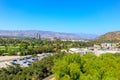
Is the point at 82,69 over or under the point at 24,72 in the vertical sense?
over

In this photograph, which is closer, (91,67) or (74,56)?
(91,67)

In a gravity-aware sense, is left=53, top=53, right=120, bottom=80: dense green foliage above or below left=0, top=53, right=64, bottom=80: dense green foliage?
above

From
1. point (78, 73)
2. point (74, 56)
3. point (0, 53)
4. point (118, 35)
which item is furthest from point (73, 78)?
point (118, 35)

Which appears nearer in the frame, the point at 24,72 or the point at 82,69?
the point at 82,69

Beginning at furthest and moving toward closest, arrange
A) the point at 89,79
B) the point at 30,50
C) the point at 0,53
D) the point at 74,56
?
the point at 30,50 → the point at 0,53 → the point at 74,56 → the point at 89,79

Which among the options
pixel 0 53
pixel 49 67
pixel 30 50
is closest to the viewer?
pixel 49 67

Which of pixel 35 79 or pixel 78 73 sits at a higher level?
pixel 78 73

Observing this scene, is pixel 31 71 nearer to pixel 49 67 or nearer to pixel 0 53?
pixel 49 67

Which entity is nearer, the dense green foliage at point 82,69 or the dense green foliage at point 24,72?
the dense green foliage at point 82,69

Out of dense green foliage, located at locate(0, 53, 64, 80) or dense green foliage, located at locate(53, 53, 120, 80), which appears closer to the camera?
dense green foliage, located at locate(53, 53, 120, 80)

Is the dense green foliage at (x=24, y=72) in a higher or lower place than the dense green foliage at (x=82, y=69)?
lower
